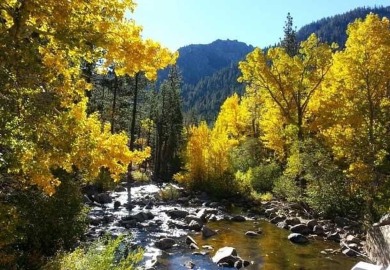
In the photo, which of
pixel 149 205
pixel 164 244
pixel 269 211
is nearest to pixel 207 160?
pixel 149 205

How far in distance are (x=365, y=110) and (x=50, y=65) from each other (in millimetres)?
17165

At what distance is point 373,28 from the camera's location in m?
22.1

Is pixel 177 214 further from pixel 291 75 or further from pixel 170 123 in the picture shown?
pixel 170 123

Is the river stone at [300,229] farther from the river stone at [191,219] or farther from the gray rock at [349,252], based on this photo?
the river stone at [191,219]

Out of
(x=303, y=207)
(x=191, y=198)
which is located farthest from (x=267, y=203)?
(x=191, y=198)

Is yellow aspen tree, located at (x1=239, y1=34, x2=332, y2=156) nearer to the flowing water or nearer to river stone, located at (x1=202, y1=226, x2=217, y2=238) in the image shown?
the flowing water

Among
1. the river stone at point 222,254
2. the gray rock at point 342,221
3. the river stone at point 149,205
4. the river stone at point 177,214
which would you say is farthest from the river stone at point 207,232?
the river stone at point 149,205

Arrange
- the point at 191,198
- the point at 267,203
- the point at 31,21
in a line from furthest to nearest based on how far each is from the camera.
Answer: the point at 191,198
the point at 267,203
the point at 31,21

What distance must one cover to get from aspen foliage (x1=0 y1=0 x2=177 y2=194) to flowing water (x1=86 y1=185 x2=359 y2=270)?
29.4 feet

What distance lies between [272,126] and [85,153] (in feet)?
92.7

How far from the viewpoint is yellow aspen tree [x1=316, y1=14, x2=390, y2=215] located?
65.2 feet

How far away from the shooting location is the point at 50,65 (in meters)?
7.17

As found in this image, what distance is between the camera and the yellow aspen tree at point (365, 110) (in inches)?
782

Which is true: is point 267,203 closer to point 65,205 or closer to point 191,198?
point 191,198
